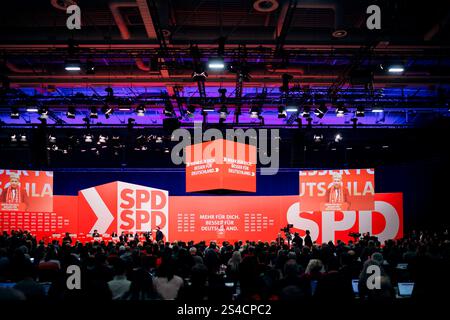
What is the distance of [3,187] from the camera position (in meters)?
17.1

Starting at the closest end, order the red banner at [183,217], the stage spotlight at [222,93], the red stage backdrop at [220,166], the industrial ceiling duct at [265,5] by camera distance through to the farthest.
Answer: the industrial ceiling duct at [265,5] < the red stage backdrop at [220,166] < the stage spotlight at [222,93] < the red banner at [183,217]

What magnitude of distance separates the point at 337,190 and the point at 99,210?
12.0 metres

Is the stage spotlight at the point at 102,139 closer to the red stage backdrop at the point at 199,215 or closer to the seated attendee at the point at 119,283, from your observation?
the red stage backdrop at the point at 199,215

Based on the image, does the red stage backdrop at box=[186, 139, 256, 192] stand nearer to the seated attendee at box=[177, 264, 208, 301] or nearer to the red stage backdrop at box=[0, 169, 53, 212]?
the red stage backdrop at box=[0, 169, 53, 212]

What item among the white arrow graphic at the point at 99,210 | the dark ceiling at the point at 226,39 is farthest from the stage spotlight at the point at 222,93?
the white arrow graphic at the point at 99,210

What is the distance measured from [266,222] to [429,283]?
17.5 m

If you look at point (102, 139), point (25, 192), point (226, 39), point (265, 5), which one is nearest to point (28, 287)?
point (265, 5)

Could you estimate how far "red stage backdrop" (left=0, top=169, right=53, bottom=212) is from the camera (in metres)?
17.1

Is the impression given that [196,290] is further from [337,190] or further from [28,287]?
[337,190]

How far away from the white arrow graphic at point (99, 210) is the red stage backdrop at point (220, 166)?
8978 mm

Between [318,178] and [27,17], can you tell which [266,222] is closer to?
[318,178]

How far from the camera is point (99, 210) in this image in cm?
2164

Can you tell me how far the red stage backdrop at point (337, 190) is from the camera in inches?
567

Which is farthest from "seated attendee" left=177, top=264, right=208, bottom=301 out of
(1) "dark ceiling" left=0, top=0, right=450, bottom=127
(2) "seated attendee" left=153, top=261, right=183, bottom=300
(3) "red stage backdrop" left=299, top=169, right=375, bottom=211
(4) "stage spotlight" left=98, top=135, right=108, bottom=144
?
(4) "stage spotlight" left=98, top=135, right=108, bottom=144
